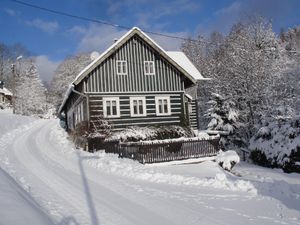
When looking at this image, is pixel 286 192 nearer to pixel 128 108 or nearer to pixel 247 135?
pixel 128 108

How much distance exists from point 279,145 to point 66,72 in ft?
204

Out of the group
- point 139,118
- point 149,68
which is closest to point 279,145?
point 139,118

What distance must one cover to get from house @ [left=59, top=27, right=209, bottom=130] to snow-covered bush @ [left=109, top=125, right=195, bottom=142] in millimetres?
862

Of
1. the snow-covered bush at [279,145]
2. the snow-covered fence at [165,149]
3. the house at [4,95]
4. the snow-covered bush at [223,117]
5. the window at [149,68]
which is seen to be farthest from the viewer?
the house at [4,95]

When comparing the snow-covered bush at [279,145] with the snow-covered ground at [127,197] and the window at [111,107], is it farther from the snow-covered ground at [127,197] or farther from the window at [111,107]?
the window at [111,107]

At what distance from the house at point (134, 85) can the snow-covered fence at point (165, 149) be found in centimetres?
533

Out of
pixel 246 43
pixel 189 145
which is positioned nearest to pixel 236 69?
pixel 246 43

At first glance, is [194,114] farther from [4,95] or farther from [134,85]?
[4,95]

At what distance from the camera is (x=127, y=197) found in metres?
12.0

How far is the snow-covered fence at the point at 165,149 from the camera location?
21.5 meters

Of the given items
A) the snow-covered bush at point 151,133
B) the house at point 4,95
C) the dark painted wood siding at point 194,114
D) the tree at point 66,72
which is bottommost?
the snow-covered bush at point 151,133

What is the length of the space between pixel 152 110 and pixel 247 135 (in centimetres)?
1287

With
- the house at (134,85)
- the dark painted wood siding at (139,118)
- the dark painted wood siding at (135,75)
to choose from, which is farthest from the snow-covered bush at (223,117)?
the dark painted wood siding at (135,75)

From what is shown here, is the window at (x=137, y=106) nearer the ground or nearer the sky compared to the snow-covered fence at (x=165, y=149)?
nearer the sky
